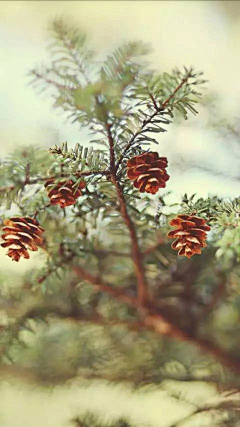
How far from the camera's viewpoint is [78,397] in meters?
0.44

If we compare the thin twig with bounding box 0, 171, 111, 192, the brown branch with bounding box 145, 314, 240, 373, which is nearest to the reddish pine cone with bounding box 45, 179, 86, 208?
the thin twig with bounding box 0, 171, 111, 192

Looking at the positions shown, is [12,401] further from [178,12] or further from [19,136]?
[178,12]

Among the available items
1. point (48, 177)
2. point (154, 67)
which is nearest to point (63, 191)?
point (48, 177)

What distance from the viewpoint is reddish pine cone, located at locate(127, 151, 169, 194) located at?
0.38m

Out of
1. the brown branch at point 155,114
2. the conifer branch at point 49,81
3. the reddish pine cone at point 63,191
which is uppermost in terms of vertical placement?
the conifer branch at point 49,81

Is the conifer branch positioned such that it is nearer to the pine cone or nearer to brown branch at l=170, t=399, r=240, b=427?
the pine cone

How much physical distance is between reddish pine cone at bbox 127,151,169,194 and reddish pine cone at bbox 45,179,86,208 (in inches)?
1.6

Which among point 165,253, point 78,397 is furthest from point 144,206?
point 78,397

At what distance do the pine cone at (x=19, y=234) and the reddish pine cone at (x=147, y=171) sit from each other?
0.30ft

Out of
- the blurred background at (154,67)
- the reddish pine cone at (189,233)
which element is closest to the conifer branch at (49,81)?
the blurred background at (154,67)

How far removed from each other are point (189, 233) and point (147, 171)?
59 mm

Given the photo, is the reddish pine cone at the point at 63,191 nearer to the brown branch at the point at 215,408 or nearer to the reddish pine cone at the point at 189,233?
the reddish pine cone at the point at 189,233

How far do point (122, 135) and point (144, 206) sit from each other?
8 centimetres

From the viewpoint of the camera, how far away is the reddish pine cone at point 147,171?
15.1 inches
